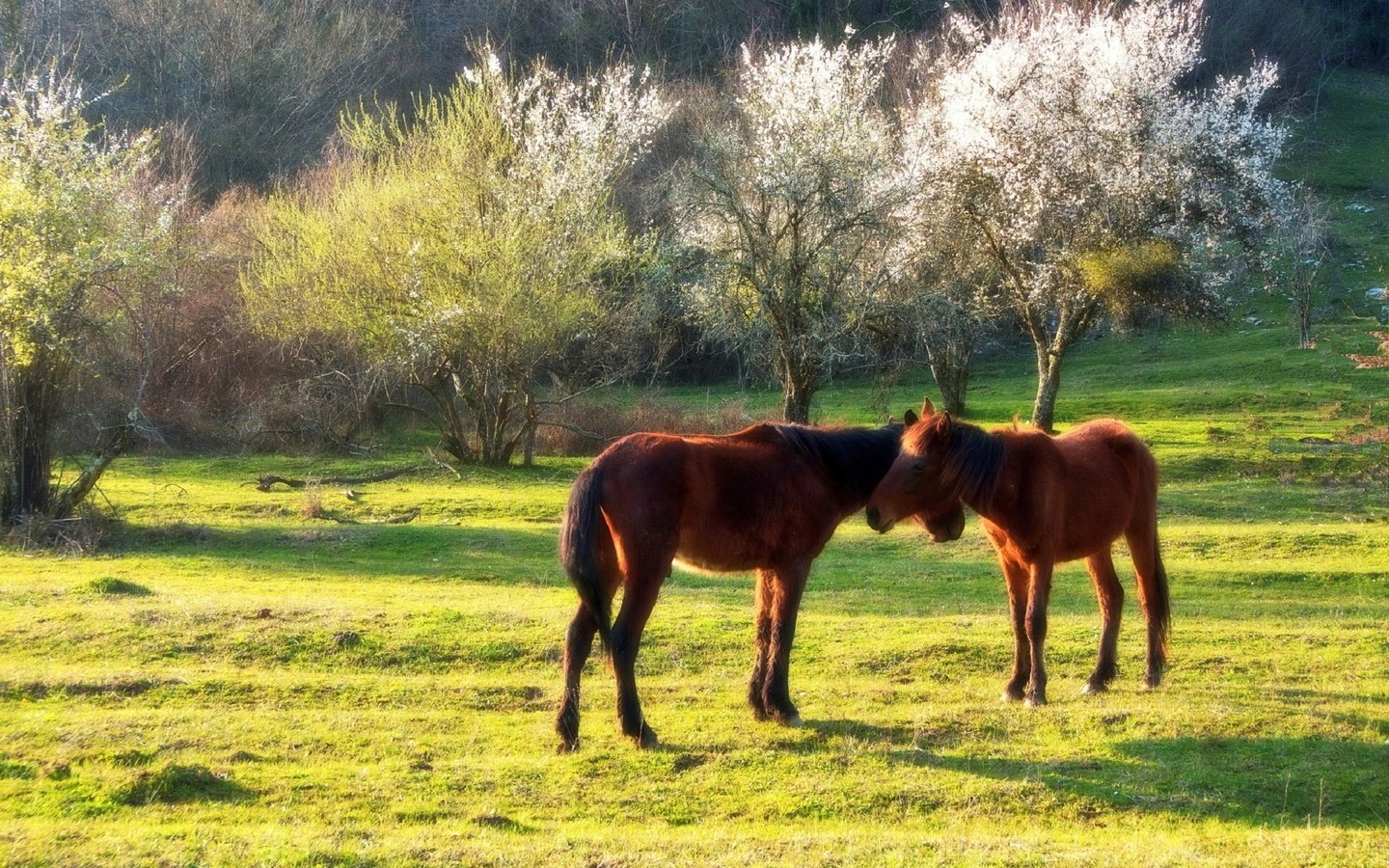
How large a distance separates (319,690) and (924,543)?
12145 mm

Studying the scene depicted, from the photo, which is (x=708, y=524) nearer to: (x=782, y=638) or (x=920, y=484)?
(x=782, y=638)

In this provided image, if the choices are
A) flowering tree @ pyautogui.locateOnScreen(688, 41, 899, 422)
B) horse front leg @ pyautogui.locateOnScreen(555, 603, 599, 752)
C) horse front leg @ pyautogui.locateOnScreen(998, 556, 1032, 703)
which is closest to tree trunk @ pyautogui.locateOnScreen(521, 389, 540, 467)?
flowering tree @ pyautogui.locateOnScreen(688, 41, 899, 422)

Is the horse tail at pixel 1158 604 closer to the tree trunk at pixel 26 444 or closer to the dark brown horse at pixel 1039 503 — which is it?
the dark brown horse at pixel 1039 503

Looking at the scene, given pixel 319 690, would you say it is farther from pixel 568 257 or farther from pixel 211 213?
pixel 211 213

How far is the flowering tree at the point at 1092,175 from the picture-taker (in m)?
26.4

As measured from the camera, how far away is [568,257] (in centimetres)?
2716

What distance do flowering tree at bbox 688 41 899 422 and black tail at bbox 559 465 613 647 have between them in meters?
19.2

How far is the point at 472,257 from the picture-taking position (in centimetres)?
2614

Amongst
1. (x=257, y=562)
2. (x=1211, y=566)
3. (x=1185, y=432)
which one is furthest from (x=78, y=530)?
→ (x=1185, y=432)

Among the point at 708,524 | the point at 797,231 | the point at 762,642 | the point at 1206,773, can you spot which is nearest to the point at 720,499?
the point at 708,524

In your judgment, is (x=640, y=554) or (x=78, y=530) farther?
(x=78, y=530)

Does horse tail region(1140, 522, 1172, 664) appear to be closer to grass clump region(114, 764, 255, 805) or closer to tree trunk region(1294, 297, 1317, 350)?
grass clump region(114, 764, 255, 805)

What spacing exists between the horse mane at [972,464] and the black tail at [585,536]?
249 cm

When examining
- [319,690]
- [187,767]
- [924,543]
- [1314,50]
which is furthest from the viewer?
[1314,50]
